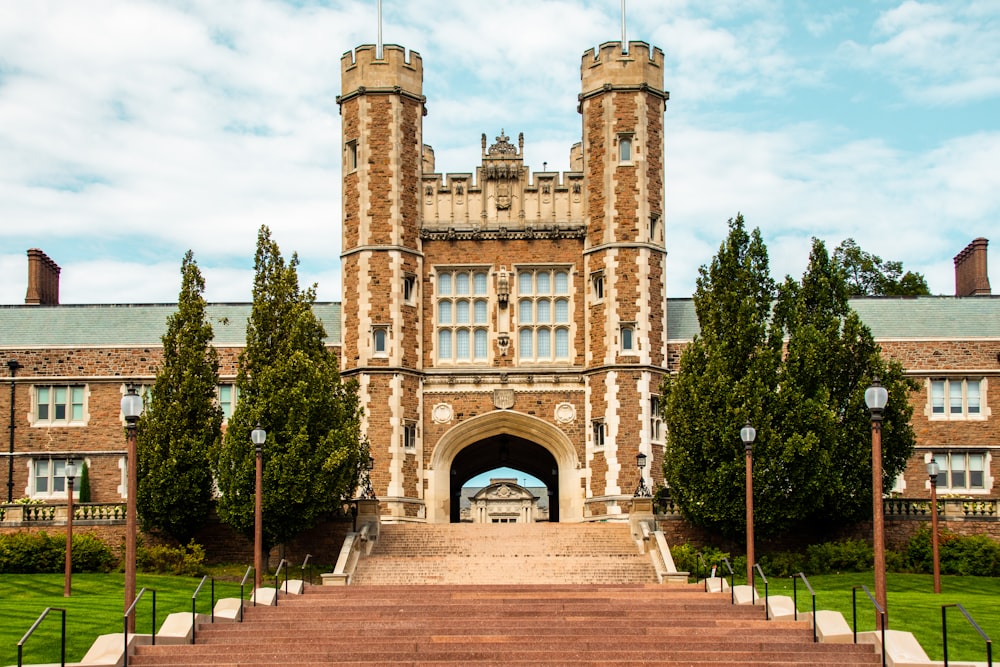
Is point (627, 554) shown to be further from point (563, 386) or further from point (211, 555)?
point (211, 555)

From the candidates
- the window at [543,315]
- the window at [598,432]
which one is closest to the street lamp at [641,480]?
the window at [598,432]

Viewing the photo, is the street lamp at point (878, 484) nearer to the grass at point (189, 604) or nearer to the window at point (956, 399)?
the grass at point (189, 604)

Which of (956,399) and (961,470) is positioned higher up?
(956,399)

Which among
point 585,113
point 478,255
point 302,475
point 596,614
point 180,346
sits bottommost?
point 596,614

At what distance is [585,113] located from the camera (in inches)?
1812

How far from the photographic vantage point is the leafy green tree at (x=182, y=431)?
39000mm

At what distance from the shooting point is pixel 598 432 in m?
44.2

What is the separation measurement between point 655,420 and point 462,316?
6.85 m

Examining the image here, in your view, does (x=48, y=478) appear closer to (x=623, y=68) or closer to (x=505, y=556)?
(x=505, y=556)

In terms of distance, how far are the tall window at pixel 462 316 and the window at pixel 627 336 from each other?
4.34 m

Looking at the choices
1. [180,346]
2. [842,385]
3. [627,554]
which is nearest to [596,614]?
[627,554]

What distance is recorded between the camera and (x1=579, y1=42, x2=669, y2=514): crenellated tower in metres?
43.6

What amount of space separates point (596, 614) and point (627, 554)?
11465mm

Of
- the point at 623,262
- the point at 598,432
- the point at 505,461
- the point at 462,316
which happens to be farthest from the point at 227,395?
the point at 623,262
